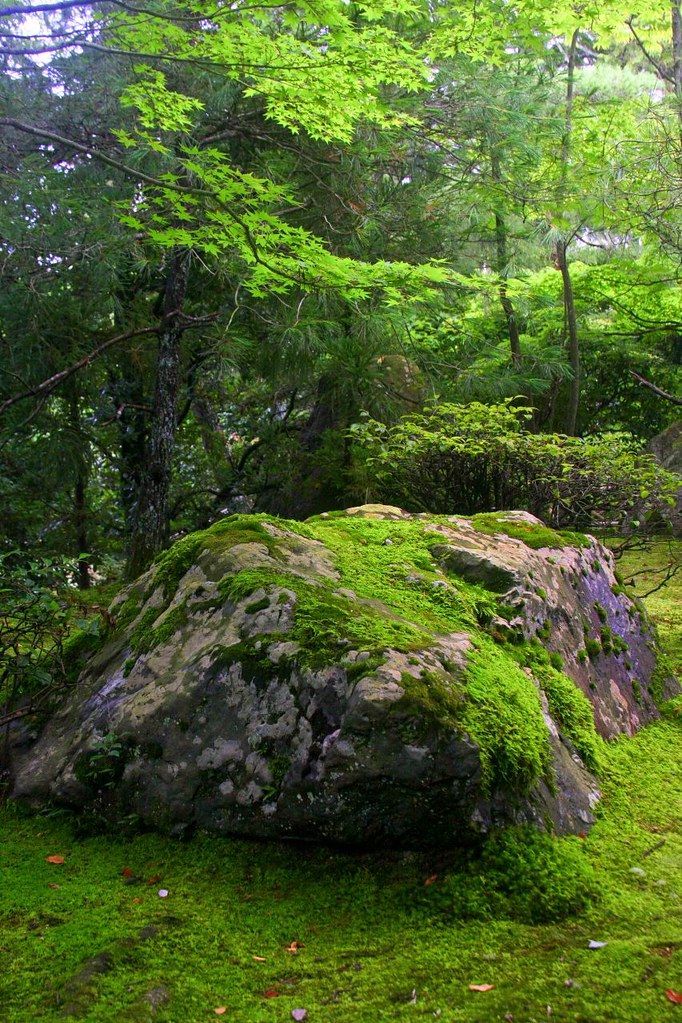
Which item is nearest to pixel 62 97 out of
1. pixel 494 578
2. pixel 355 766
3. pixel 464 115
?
pixel 464 115

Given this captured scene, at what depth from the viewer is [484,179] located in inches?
314

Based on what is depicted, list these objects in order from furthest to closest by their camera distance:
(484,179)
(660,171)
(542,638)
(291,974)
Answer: (484,179)
(660,171)
(542,638)
(291,974)

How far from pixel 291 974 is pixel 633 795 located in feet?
5.69

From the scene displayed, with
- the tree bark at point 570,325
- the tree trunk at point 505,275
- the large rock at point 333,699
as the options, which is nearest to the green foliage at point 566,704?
the large rock at point 333,699

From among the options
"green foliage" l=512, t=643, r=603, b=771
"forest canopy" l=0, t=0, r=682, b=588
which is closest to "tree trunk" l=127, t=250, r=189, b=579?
"forest canopy" l=0, t=0, r=682, b=588

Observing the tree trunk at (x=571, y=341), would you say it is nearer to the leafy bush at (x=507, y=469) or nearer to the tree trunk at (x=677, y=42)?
the tree trunk at (x=677, y=42)

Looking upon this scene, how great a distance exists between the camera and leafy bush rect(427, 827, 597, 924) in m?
2.23

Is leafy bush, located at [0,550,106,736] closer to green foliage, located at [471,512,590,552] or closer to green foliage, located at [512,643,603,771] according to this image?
green foliage, located at [512,643,603,771]

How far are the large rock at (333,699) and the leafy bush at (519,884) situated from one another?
97 mm

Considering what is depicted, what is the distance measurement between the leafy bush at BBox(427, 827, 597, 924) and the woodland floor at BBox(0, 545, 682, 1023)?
0.04 meters

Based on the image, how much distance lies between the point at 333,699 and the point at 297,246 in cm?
327

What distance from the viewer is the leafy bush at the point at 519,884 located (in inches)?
87.8

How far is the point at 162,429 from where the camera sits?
756 cm

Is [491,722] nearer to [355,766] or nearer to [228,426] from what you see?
[355,766]
